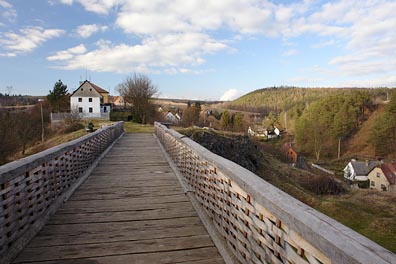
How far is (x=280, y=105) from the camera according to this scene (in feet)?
527

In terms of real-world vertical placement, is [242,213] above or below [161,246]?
above

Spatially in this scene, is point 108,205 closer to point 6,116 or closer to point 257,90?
point 6,116

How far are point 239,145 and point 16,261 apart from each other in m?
26.4

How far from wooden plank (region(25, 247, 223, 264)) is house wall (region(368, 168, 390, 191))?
156 ft

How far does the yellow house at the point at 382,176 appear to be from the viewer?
1618 inches

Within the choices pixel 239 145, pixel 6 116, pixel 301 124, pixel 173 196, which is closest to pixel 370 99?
pixel 301 124

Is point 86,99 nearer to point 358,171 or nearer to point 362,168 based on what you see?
point 358,171

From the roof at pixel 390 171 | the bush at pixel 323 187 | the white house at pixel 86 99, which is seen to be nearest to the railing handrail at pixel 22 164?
the bush at pixel 323 187

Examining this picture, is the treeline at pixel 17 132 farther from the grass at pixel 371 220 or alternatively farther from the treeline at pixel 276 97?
the treeline at pixel 276 97

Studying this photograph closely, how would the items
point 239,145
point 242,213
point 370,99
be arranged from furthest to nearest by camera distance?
point 370,99
point 239,145
point 242,213

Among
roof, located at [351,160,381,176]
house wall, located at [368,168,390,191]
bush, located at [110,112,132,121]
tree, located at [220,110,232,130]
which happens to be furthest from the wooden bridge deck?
tree, located at [220,110,232,130]

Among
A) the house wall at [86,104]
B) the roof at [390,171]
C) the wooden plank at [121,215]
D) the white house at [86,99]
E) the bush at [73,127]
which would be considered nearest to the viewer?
the wooden plank at [121,215]

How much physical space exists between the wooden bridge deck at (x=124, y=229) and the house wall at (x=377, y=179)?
46689 millimetres

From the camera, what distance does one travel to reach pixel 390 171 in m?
42.4
